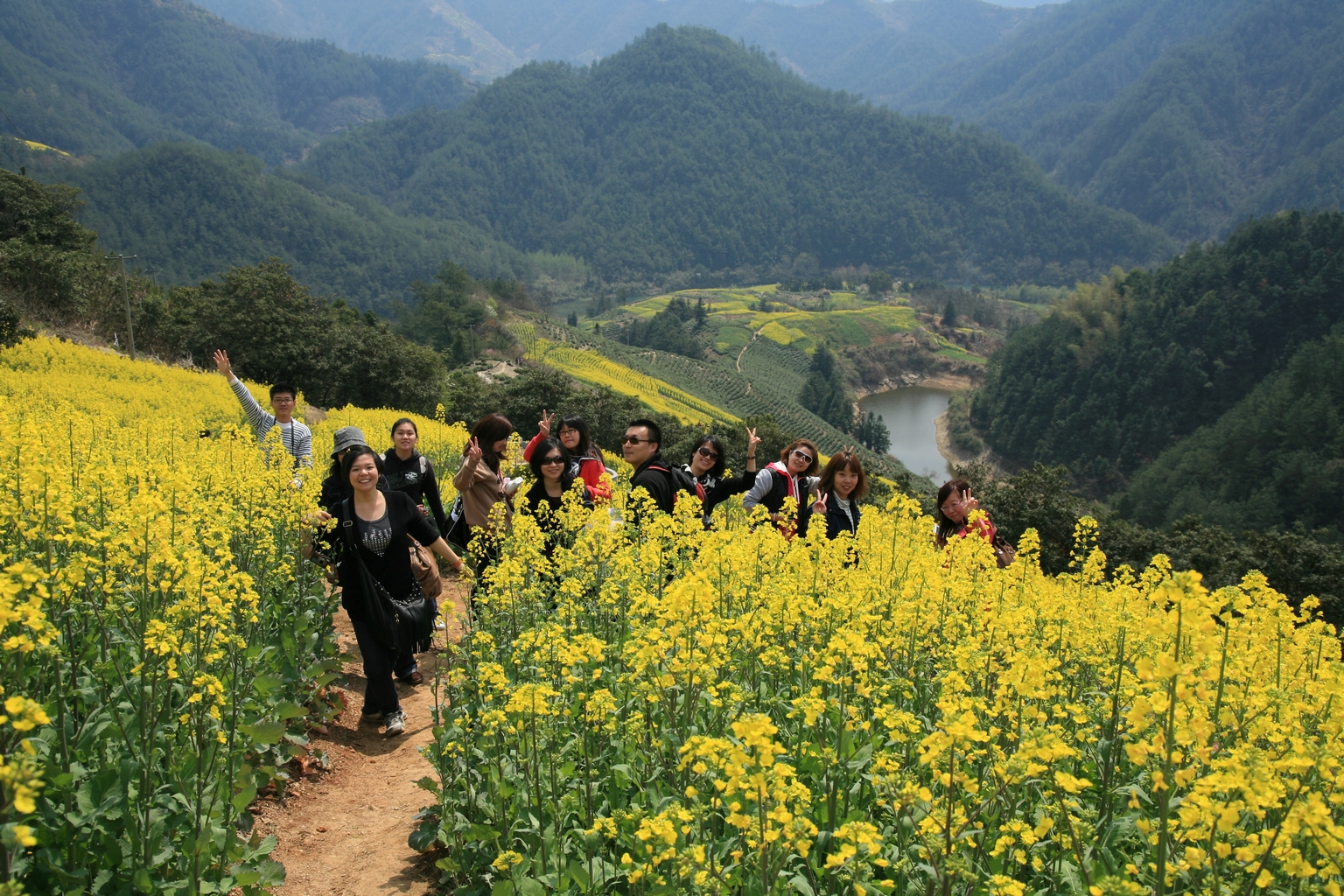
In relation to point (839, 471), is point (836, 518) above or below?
below

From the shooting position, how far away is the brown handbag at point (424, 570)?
6.73 metres

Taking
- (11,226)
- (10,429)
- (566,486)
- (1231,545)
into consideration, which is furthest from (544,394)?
(10,429)

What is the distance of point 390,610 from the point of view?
21.8 ft

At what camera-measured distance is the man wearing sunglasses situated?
772cm

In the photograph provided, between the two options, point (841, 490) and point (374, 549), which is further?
point (841, 490)

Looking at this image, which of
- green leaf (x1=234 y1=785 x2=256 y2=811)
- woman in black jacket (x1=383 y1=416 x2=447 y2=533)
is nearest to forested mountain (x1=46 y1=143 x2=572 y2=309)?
woman in black jacket (x1=383 y1=416 x2=447 y2=533)

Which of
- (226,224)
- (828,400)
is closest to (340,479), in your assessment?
(828,400)

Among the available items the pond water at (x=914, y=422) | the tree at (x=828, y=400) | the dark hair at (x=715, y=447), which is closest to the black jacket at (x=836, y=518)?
A: the dark hair at (x=715, y=447)

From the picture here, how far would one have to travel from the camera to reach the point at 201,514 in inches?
224

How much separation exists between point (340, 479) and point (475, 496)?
4.28 feet

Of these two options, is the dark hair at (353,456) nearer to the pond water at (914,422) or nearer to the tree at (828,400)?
the pond water at (914,422)

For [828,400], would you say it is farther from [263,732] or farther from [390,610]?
[263,732]

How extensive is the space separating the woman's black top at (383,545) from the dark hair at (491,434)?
1.37 metres

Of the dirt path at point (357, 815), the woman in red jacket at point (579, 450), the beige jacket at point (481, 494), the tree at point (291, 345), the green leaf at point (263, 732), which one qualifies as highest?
the tree at point (291, 345)
